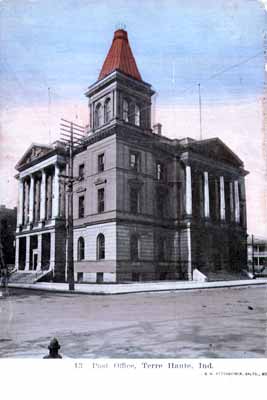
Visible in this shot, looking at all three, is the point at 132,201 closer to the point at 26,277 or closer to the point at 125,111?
the point at 125,111

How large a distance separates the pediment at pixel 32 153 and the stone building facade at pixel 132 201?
43mm

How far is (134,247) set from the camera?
1331 centimetres

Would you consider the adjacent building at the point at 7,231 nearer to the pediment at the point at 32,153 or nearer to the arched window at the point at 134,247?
the pediment at the point at 32,153

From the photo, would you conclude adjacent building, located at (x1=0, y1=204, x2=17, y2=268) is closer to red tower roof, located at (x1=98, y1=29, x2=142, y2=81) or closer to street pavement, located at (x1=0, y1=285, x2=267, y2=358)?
street pavement, located at (x1=0, y1=285, x2=267, y2=358)

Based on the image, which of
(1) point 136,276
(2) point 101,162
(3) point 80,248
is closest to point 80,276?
(3) point 80,248

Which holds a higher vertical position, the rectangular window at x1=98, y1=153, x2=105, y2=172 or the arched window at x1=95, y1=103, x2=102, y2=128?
the arched window at x1=95, y1=103, x2=102, y2=128

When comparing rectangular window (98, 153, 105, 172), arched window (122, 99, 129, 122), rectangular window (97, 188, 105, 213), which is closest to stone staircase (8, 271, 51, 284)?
rectangular window (97, 188, 105, 213)

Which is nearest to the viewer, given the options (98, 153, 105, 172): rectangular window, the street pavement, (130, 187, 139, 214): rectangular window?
the street pavement

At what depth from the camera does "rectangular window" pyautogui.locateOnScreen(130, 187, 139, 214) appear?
1206 cm

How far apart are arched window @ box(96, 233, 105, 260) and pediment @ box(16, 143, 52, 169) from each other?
5.18 m

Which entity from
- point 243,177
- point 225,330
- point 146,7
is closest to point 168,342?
point 225,330

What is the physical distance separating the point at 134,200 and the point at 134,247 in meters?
1.94
